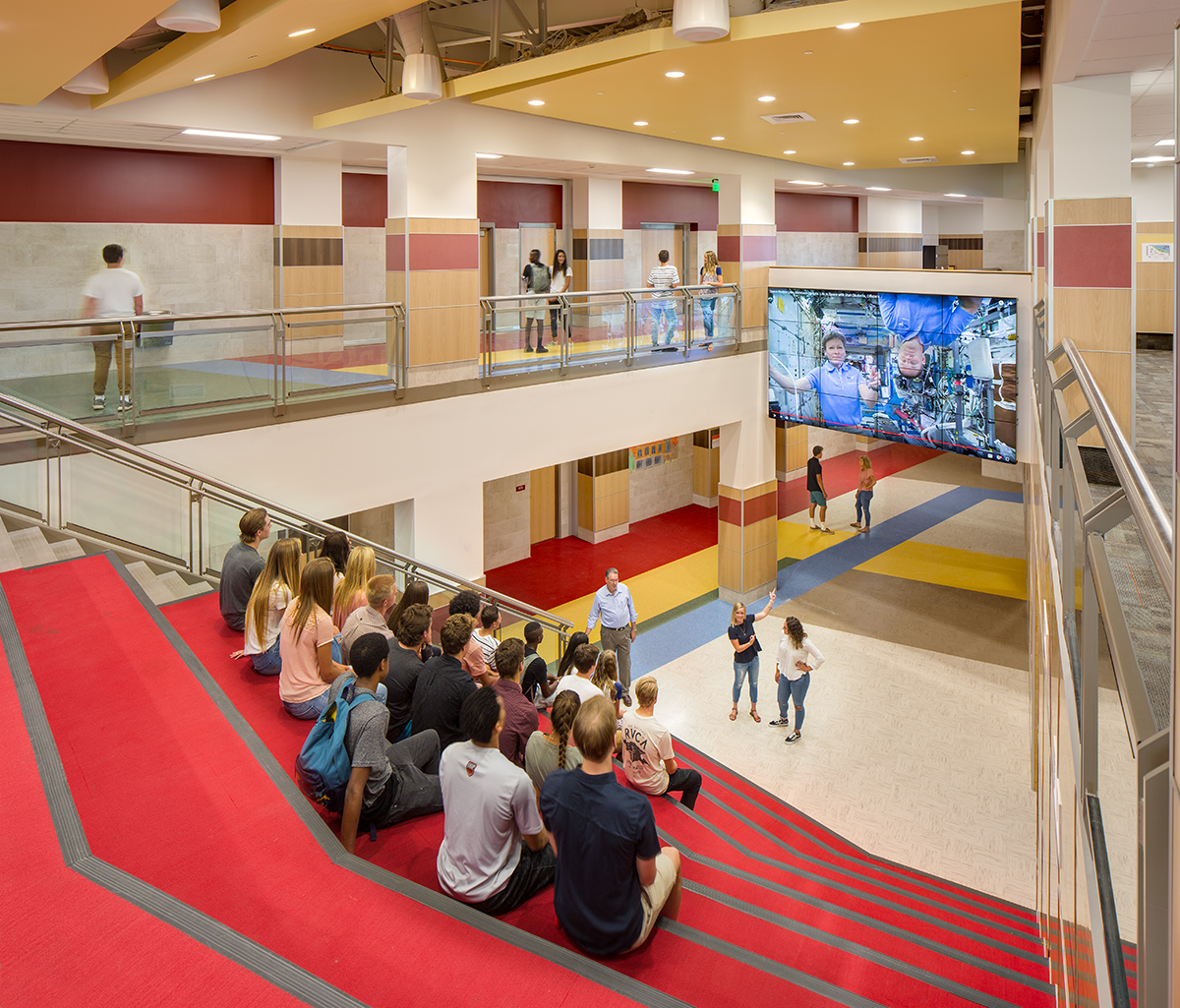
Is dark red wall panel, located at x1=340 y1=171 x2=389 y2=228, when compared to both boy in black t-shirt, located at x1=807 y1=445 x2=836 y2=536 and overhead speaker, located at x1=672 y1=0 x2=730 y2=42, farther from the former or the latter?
boy in black t-shirt, located at x1=807 y1=445 x2=836 y2=536

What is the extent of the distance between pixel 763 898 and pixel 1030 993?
1.33m

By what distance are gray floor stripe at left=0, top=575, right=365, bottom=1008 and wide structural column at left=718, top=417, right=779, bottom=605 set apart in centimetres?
1281

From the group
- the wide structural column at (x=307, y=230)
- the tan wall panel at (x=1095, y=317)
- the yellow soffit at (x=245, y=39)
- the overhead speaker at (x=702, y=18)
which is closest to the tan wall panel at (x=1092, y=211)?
the tan wall panel at (x=1095, y=317)

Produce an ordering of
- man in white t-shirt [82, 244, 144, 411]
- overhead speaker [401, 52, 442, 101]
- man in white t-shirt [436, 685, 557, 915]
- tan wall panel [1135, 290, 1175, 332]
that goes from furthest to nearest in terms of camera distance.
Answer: tan wall panel [1135, 290, 1175, 332] → overhead speaker [401, 52, 442, 101] → man in white t-shirt [82, 244, 144, 411] → man in white t-shirt [436, 685, 557, 915]

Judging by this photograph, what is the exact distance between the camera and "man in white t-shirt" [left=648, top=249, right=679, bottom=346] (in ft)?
44.8

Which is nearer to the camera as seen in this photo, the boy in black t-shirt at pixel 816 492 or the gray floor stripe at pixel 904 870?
the gray floor stripe at pixel 904 870

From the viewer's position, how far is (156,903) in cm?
334

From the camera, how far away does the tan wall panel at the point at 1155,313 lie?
13328 millimetres

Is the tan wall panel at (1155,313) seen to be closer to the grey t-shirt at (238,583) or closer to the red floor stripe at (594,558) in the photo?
the red floor stripe at (594,558)

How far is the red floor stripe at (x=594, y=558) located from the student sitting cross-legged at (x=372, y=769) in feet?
33.6

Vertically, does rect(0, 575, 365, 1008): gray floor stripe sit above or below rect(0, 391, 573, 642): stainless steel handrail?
below

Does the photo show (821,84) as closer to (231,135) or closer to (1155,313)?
(231,135)

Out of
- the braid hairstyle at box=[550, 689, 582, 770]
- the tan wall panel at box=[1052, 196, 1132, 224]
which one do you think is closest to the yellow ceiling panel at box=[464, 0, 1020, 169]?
the tan wall panel at box=[1052, 196, 1132, 224]

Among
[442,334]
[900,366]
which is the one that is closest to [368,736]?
[442,334]
